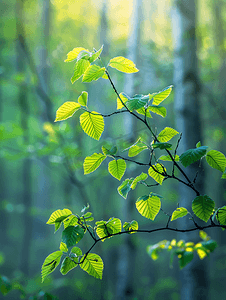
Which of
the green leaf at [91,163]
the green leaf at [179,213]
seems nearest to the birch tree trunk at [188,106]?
Result: the green leaf at [179,213]

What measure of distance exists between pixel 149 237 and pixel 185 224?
9.86m

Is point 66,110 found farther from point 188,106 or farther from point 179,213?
point 188,106

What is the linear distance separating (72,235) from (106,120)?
14.6 ft

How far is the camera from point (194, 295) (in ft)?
5.57

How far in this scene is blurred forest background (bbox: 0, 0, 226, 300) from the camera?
6.66 ft

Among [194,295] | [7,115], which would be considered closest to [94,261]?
[194,295]

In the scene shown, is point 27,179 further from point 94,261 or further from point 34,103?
point 94,261

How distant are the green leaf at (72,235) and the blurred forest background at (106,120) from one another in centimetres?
65

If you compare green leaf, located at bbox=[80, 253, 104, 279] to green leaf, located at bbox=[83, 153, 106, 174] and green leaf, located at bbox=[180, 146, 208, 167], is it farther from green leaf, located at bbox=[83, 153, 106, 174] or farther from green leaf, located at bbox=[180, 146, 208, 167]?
green leaf, located at bbox=[180, 146, 208, 167]

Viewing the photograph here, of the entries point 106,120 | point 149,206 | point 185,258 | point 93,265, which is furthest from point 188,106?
point 106,120

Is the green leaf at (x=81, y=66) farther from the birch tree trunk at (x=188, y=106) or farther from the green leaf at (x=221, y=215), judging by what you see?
the birch tree trunk at (x=188, y=106)

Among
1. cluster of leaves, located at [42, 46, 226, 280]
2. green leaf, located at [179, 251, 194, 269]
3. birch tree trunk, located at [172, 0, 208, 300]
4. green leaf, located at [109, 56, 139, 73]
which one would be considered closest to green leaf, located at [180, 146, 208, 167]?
cluster of leaves, located at [42, 46, 226, 280]

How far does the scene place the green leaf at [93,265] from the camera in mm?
631

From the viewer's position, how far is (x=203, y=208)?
59cm
